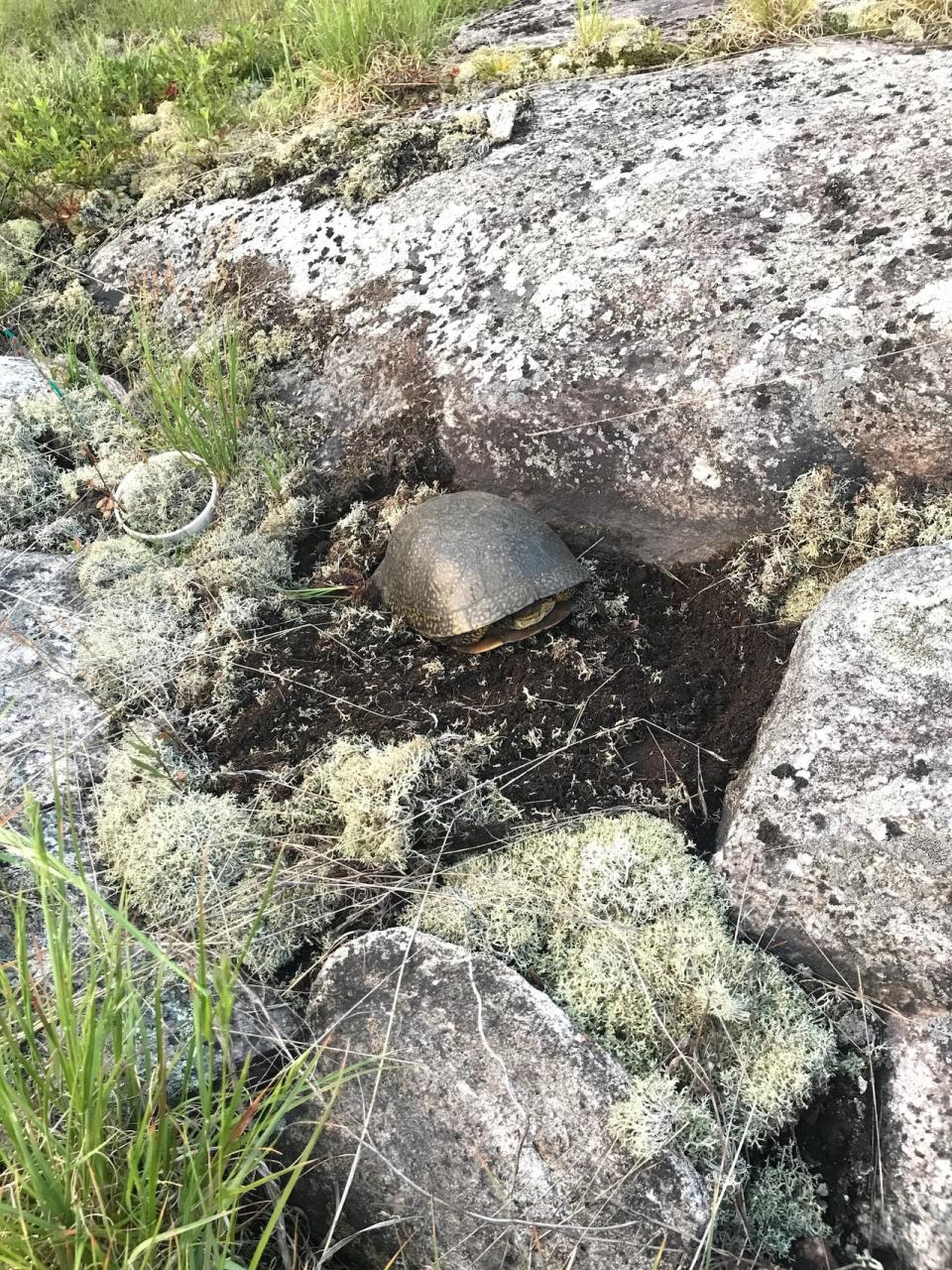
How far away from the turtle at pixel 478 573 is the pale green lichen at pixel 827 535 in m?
0.67

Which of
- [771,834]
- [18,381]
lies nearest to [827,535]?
[771,834]

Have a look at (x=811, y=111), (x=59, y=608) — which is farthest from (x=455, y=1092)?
(x=811, y=111)

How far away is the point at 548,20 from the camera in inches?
218

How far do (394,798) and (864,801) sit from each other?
50.0 inches

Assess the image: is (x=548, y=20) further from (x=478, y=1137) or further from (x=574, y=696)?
(x=478, y=1137)

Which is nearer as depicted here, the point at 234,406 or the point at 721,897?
the point at 721,897

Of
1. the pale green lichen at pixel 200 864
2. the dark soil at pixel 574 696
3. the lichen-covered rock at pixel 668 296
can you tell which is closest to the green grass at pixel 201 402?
the lichen-covered rock at pixel 668 296

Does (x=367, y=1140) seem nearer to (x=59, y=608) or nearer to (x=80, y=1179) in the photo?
(x=80, y=1179)

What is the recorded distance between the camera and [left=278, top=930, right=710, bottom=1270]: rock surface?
6.02ft

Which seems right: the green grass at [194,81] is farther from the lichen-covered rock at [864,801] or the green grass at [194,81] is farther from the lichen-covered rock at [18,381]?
the lichen-covered rock at [864,801]

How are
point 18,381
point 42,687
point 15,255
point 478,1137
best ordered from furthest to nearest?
point 15,255
point 18,381
point 42,687
point 478,1137

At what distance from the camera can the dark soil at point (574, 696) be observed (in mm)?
2725

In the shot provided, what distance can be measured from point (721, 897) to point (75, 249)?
4.92 m

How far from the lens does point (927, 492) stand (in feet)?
9.93
